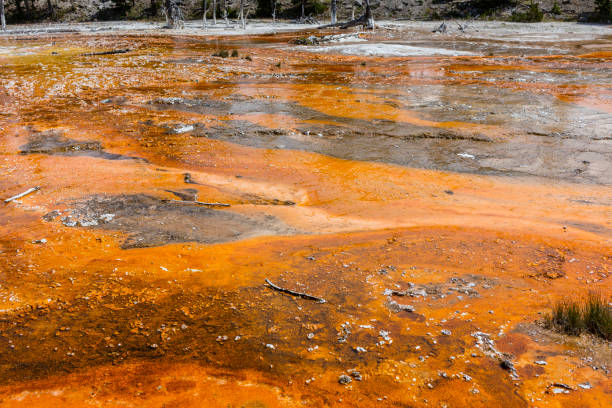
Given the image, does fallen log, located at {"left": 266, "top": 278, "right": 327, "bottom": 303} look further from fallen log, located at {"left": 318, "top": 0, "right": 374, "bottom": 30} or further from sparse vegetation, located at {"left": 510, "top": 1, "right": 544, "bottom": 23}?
sparse vegetation, located at {"left": 510, "top": 1, "right": 544, "bottom": 23}

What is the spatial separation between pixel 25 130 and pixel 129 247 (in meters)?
6.61

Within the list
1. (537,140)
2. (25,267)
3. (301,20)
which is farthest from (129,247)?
(301,20)

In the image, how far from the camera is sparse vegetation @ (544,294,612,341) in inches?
142

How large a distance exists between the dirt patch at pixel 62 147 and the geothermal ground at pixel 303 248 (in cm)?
8

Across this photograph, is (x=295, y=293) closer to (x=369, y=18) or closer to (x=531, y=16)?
(x=369, y=18)

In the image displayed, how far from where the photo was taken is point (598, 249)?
5297 millimetres

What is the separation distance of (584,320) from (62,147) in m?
8.93

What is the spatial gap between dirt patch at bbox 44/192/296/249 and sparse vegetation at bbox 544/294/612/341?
10.1 feet

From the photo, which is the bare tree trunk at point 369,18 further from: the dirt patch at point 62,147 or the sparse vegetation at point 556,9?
the dirt patch at point 62,147

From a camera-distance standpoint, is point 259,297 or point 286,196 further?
point 286,196

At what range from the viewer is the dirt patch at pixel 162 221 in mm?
5602

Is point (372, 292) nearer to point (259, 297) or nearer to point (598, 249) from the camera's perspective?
point (259, 297)

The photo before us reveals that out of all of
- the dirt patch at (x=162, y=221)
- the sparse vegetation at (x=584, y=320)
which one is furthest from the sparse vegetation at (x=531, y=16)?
the sparse vegetation at (x=584, y=320)

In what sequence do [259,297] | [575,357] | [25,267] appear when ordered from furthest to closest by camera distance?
[25,267] → [259,297] → [575,357]
